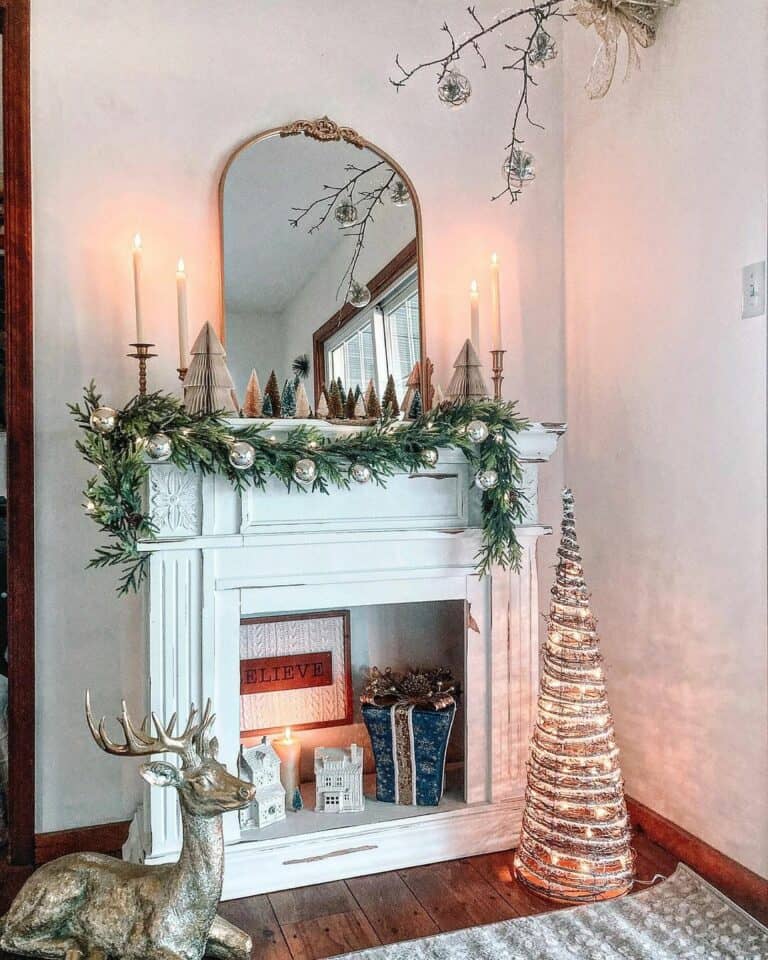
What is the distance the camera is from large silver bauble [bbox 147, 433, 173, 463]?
5.90 feet

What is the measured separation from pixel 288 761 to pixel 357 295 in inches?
55.6

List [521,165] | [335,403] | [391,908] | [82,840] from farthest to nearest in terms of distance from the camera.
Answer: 1. [335,403]
2. [82,840]
3. [391,908]
4. [521,165]

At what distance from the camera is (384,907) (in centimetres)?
197

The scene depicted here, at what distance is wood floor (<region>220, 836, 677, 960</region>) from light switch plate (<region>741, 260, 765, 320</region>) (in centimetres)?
153

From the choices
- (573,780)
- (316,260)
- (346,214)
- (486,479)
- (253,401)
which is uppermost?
(346,214)

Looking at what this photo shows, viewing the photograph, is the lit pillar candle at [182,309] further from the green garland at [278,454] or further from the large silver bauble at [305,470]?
the large silver bauble at [305,470]

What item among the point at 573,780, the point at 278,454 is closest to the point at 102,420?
the point at 278,454

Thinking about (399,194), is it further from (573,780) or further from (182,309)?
(573,780)

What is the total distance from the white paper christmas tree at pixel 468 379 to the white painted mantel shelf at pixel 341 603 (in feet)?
0.63

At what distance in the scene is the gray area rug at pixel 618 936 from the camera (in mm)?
1754

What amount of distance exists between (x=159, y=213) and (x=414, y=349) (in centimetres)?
86

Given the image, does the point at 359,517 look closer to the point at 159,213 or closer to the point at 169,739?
the point at 169,739

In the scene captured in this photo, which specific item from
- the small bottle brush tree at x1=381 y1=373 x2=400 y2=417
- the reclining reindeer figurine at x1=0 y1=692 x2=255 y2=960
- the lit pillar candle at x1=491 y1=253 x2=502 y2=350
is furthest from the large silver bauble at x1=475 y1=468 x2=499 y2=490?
the reclining reindeer figurine at x1=0 y1=692 x2=255 y2=960

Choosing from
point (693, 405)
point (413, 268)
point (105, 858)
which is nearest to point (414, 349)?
point (413, 268)
